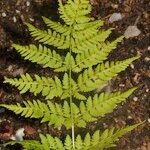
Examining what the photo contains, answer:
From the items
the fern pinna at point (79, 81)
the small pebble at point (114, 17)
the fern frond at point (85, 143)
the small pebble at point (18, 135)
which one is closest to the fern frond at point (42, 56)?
the fern pinna at point (79, 81)

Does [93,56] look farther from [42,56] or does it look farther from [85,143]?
[85,143]

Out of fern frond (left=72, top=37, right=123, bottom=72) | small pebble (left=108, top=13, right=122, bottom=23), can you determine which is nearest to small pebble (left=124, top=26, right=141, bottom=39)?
small pebble (left=108, top=13, right=122, bottom=23)

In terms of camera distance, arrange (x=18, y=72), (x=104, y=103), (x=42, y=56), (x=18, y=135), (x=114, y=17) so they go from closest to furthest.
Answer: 1. (x=104, y=103)
2. (x=42, y=56)
3. (x=18, y=135)
4. (x=18, y=72)
5. (x=114, y=17)

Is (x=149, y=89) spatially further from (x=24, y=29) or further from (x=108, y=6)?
(x=24, y=29)

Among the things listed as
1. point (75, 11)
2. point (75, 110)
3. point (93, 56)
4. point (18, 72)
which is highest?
point (75, 11)

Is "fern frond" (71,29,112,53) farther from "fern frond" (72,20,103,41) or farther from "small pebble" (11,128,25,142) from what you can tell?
"small pebble" (11,128,25,142)

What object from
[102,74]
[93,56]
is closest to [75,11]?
[93,56]

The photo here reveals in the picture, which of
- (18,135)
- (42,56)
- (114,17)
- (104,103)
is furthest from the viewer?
(114,17)

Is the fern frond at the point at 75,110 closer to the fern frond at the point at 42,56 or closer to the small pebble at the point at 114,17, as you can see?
the fern frond at the point at 42,56
